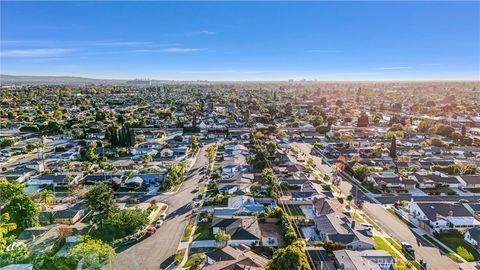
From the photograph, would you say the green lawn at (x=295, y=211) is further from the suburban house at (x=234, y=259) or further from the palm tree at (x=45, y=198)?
the palm tree at (x=45, y=198)

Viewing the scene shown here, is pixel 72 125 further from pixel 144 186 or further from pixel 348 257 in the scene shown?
pixel 348 257

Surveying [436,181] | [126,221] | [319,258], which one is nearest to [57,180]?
[126,221]

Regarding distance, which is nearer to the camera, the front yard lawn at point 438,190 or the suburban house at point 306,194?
the suburban house at point 306,194

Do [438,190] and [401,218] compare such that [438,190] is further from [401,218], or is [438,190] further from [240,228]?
[240,228]

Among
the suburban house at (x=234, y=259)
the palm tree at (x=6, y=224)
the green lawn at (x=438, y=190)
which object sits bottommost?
the green lawn at (x=438, y=190)

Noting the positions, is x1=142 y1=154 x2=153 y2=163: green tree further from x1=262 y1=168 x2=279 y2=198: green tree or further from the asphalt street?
the asphalt street

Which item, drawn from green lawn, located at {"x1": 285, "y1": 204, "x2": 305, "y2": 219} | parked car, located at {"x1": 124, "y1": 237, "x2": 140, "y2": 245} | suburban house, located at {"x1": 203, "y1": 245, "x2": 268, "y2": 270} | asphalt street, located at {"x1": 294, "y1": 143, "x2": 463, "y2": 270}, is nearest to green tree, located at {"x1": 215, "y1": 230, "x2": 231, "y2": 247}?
suburban house, located at {"x1": 203, "y1": 245, "x2": 268, "y2": 270}

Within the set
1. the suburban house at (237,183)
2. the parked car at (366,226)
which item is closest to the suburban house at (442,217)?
the parked car at (366,226)

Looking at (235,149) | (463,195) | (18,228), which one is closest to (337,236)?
(463,195)
